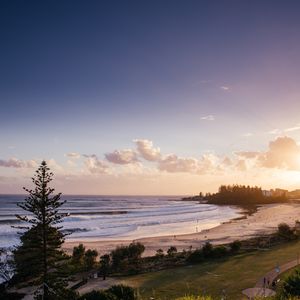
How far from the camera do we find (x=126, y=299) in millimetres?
20484

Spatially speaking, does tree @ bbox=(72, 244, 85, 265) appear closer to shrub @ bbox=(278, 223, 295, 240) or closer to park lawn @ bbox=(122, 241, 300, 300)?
park lawn @ bbox=(122, 241, 300, 300)

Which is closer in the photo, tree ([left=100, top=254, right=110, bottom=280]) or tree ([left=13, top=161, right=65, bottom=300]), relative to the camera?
tree ([left=13, top=161, right=65, bottom=300])

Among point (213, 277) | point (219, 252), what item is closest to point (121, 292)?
point (213, 277)

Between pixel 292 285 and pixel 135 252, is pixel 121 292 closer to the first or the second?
pixel 292 285

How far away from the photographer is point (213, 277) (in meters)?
38.1

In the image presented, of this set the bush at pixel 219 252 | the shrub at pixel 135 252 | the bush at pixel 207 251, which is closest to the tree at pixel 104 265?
the shrub at pixel 135 252

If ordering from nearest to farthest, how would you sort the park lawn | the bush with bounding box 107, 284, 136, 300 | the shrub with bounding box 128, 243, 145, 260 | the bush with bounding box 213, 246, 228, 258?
the bush with bounding box 107, 284, 136, 300
the park lawn
the bush with bounding box 213, 246, 228, 258
the shrub with bounding box 128, 243, 145, 260

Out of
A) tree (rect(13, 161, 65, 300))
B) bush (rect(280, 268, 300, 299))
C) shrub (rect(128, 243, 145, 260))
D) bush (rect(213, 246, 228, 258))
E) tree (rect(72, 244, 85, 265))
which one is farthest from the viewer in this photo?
shrub (rect(128, 243, 145, 260))

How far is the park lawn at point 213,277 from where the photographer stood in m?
33.3

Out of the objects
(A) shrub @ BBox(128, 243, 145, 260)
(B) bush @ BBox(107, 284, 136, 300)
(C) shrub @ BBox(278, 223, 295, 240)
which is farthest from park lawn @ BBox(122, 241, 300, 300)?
(C) shrub @ BBox(278, 223, 295, 240)

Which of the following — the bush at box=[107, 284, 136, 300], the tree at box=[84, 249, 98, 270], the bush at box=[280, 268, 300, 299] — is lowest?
the tree at box=[84, 249, 98, 270]

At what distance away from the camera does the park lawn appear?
33.3m

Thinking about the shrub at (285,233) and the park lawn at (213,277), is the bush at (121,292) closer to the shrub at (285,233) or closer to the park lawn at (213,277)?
the park lawn at (213,277)

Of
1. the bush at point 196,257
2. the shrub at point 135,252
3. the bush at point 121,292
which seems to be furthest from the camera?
the shrub at point 135,252
